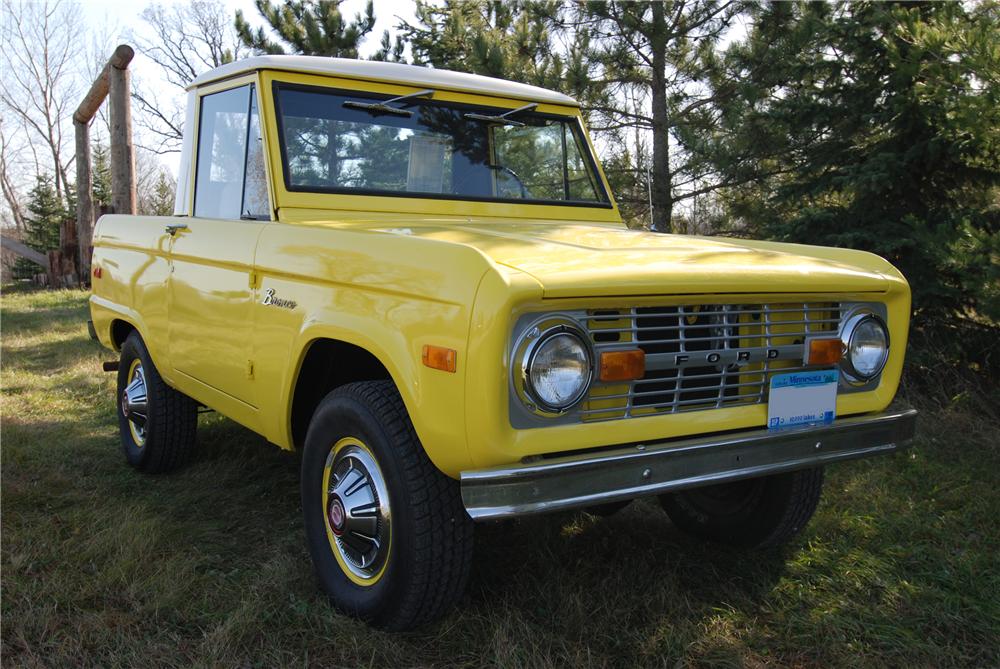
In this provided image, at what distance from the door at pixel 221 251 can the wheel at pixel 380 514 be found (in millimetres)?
664

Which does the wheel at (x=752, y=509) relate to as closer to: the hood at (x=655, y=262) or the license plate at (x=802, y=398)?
the license plate at (x=802, y=398)

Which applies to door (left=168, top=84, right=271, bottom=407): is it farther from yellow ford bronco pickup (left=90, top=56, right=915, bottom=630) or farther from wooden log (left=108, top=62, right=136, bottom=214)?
wooden log (left=108, top=62, right=136, bottom=214)

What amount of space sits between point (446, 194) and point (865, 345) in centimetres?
182

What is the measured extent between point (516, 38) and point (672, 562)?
7217mm

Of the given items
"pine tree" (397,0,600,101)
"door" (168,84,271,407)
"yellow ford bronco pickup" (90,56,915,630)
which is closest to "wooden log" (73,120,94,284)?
"pine tree" (397,0,600,101)

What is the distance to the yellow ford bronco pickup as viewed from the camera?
7.03ft

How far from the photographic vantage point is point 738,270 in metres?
2.42

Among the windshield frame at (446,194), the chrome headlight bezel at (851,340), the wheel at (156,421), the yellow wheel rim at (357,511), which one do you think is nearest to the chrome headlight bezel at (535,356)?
the yellow wheel rim at (357,511)

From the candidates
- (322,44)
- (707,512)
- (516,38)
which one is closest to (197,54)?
(322,44)

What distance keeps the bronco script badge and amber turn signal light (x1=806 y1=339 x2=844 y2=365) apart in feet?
5.62

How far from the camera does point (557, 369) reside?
2.15 meters

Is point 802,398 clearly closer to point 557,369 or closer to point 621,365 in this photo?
point 621,365

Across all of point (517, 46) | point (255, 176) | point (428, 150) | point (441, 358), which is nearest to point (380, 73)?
point (428, 150)

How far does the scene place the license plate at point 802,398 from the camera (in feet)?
8.34
